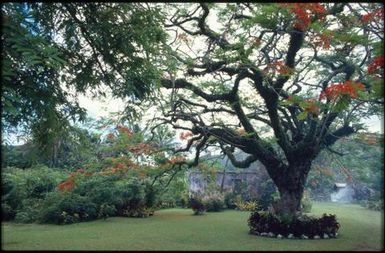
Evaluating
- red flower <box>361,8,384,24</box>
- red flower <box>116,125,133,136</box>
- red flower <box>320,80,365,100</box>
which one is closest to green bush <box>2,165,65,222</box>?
red flower <box>116,125,133,136</box>

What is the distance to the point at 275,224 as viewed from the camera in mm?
10219

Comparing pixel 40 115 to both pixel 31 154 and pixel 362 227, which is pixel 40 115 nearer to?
pixel 31 154

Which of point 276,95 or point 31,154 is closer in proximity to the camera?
point 31,154

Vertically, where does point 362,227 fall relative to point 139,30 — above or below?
below

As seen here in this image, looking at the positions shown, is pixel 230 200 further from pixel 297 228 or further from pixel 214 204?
pixel 297 228

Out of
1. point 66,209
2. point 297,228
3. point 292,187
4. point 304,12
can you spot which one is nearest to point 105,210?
point 66,209

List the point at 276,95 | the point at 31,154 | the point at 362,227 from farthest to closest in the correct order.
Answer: the point at 362,227 → the point at 276,95 → the point at 31,154

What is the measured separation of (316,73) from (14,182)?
1161cm

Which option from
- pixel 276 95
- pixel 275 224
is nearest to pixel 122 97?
pixel 276 95

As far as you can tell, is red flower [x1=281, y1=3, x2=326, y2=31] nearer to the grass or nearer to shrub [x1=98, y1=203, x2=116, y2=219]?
the grass

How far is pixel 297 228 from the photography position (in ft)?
33.0

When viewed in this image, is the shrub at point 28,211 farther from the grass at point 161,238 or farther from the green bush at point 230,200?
the green bush at point 230,200

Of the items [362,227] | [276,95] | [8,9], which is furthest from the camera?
[362,227]

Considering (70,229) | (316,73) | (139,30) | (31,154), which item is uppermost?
(316,73)
